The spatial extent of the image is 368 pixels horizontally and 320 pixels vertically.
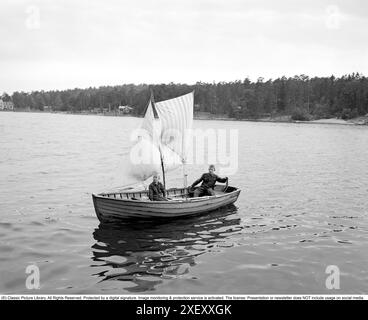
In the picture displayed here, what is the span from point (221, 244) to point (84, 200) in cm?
1148

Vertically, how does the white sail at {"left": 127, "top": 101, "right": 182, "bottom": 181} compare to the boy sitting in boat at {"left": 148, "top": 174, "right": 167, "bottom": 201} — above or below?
above

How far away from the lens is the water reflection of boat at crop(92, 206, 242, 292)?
574 inches

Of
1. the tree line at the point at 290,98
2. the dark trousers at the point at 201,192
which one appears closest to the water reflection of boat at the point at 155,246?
the dark trousers at the point at 201,192

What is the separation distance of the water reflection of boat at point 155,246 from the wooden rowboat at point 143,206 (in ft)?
1.76

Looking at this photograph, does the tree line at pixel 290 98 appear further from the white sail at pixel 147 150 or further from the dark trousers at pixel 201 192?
the white sail at pixel 147 150

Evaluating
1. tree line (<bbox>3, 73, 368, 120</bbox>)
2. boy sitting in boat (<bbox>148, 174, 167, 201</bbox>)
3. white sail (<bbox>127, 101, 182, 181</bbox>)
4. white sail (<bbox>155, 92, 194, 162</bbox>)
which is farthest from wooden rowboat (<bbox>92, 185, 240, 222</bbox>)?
tree line (<bbox>3, 73, 368, 120</bbox>)

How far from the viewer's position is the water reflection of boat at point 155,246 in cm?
1458

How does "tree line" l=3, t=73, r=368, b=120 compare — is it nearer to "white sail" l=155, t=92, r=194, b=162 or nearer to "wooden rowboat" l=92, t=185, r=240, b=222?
"white sail" l=155, t=92, r=194, b=162

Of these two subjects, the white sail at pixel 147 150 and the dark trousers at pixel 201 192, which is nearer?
the white sail at pixel 147 150

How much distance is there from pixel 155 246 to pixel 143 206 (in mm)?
2512

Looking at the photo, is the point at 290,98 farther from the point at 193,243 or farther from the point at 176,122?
the point at 193,243

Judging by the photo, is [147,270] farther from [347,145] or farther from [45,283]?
[347,145]

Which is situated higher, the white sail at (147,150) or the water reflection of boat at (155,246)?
the white sail at (147,150)

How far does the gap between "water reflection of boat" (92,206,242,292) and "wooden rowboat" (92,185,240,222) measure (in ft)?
1.76
